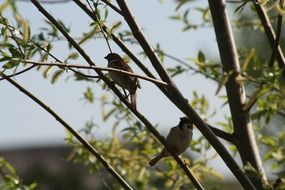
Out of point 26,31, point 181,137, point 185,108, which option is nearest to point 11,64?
point 26,31

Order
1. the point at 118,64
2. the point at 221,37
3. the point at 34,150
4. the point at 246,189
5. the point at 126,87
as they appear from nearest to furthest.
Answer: the point at 246,189
the point at 221,37
the point at 126,87
the point at 118,64
the point at 34,150

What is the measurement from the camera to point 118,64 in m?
4.60

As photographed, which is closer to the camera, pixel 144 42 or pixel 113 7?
pixel 144 42

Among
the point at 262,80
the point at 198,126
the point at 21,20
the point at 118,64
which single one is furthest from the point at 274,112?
the point at 118,64

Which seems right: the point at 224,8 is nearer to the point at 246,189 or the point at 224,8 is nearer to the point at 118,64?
the point at 246,189

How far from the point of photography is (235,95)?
2.65 m

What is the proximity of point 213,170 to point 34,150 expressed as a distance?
642 inches

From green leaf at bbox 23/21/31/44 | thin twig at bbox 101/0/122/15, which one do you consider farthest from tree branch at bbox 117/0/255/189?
green leaf at bbox 23/21/31/44

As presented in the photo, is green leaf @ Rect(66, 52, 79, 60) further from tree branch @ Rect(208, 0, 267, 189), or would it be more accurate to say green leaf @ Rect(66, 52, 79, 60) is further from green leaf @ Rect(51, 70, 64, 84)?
tree branch @ Rect(208, 0, 267, 189)

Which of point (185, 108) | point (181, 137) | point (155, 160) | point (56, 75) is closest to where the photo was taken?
point (185, 108)

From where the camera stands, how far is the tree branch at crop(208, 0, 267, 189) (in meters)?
2.60

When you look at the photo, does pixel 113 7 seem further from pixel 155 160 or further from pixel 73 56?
pixel 155 160

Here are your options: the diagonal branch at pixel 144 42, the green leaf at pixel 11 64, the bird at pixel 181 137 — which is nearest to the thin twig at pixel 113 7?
the diagonal branch at pixel 144 42

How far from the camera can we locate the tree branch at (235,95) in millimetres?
2602
